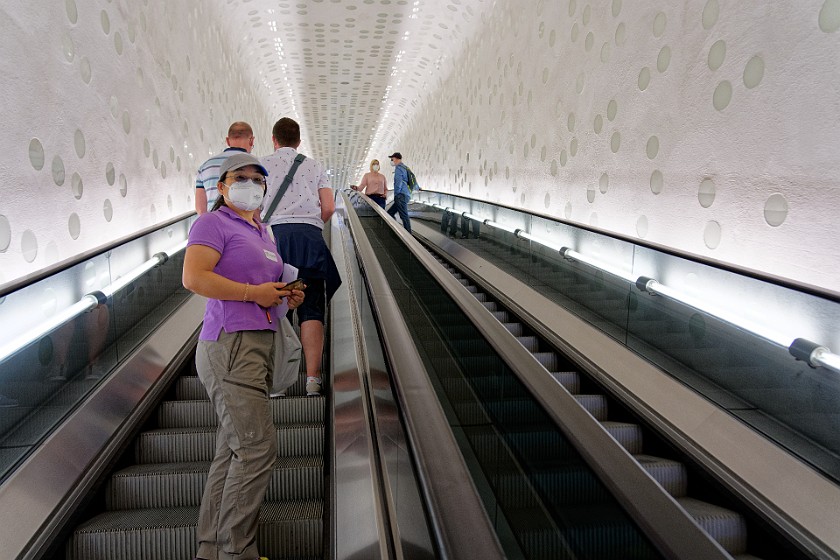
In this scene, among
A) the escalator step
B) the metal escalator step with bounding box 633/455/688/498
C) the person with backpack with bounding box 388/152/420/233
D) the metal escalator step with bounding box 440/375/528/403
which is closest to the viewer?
the metal escalator step with bounding box 440/375/528/403

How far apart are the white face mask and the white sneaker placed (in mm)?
1664

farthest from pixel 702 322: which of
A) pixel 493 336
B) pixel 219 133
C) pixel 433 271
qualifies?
pixel 219 133

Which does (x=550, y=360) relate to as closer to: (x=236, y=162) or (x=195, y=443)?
(x=195, y=443)

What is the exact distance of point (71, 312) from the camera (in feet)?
11.3

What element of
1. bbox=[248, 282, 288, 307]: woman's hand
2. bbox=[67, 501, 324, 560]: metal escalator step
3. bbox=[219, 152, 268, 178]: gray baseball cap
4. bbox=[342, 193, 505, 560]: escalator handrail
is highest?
bbox=[219, 152, 268, 178]: gray baseball cap

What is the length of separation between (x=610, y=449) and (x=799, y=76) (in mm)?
3687

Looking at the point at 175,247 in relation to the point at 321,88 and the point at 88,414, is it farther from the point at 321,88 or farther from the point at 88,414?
the point at 321,88

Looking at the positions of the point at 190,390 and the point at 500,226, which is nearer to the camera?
the point at 190,390

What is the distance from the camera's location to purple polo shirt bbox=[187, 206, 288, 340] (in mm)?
2512

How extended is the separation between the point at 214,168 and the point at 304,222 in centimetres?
71

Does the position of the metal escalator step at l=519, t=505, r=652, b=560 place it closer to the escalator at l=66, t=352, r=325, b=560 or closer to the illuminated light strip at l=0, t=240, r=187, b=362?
the escalator at l=66, t=352, r=325, b=560

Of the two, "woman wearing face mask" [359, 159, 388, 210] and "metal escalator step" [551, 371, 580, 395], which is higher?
"woman wearing face mask" [359, 159, 388, 210]

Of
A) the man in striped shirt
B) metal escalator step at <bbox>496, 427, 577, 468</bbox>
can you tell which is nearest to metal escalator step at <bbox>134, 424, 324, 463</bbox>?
the man in striped shirt

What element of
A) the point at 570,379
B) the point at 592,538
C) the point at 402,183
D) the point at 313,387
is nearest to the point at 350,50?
the point at 402,183
